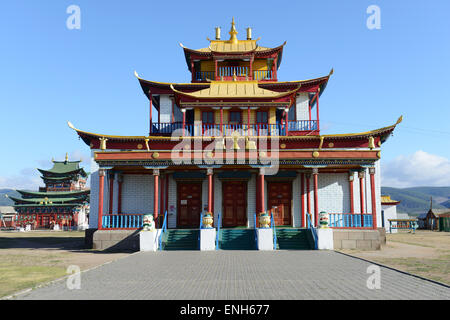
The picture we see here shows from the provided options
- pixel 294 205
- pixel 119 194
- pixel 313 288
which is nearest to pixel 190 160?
pixel 119 194

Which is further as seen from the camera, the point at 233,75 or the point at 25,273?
the point at 233,75

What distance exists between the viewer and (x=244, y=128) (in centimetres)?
2342

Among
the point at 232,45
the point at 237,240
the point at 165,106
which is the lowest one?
the point at 237,240

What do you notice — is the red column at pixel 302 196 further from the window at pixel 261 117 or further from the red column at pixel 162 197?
the red column at pixel 162 197

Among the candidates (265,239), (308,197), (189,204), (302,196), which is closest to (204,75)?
(189,204)

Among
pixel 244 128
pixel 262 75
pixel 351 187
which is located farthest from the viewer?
pixel 262 75

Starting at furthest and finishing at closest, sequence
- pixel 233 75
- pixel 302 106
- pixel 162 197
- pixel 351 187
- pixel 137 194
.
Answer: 1. pixel 233 75
2. pixel 302 106
3. pixel 137 194
4. pixel 162 197
5. pixel 351 187

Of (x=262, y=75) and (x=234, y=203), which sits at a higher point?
(x=262, y=75)

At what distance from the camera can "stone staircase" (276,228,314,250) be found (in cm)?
1703

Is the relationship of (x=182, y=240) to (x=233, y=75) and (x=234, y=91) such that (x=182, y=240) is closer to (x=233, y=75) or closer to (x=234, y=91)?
(x=234, y=91)

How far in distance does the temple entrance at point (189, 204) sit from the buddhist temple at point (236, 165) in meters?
0.06

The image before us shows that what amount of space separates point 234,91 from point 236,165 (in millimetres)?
7564
